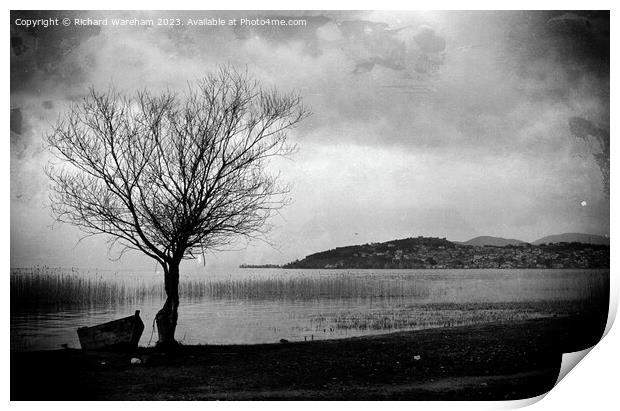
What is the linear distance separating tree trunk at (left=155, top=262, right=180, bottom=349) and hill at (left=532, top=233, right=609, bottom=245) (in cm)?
393

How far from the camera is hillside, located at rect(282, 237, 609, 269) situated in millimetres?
7305

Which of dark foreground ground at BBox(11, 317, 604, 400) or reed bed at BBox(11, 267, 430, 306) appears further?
reed bed at BBox(11, 267, 430, 306)

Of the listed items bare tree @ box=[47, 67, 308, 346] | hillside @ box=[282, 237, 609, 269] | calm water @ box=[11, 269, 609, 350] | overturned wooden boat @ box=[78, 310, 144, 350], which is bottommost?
overturned wooden boat @ box=[78, 310, 144, 350]

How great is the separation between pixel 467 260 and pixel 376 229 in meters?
1.10

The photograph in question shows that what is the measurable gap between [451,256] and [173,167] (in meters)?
3.15

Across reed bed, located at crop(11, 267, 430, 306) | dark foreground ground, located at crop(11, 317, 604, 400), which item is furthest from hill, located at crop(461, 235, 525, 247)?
dark foreground ground, located at crop(11, 317, 604, 400)

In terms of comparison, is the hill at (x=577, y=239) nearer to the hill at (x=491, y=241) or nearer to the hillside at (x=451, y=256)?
the hillside at (x=451, y=256)

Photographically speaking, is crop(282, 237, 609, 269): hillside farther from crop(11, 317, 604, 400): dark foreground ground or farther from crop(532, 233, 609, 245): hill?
crop(11, 317, 604, 400): dark foreground ground

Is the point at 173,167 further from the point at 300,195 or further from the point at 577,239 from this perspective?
the point at 577,239

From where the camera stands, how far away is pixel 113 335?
7.13 metres

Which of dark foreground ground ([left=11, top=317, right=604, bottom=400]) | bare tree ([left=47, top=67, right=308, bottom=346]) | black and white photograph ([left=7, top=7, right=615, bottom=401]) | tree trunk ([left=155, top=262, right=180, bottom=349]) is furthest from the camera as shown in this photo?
tree trunk ([left=155, top=262, right=180, bottom=349])

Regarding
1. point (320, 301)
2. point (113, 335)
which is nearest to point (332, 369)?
point (320, 301)

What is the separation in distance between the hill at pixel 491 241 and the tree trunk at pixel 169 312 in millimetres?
3157

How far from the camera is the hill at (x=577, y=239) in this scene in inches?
285
